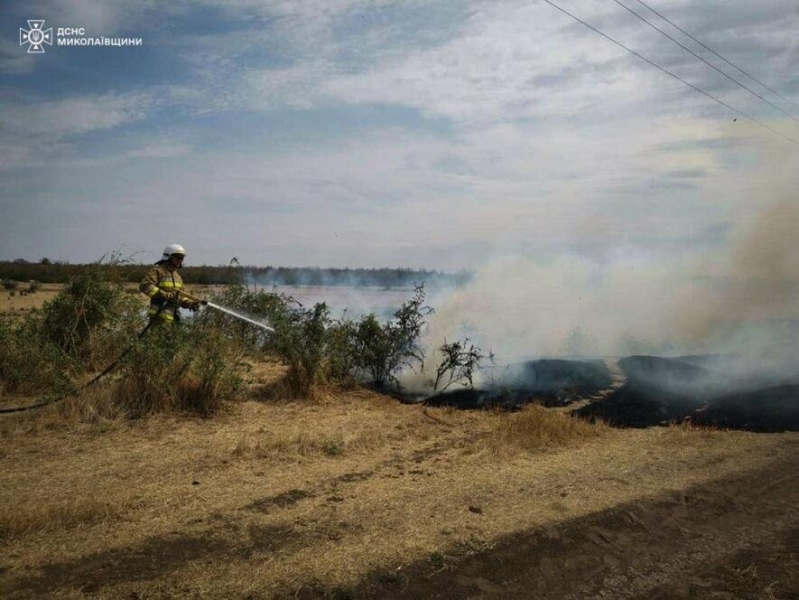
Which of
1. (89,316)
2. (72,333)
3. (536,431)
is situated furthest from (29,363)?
(536,431)

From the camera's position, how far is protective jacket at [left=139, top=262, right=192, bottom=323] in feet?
30.7

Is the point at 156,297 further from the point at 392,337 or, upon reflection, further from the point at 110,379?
the point at 392,337

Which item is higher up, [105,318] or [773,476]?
[105,318]

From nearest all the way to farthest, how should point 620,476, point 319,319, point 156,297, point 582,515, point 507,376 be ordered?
point 582,515 < point 620,476 < point 156,297 < point 319,319 < point 507,376

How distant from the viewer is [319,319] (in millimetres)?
10258

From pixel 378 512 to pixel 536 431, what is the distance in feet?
11.3

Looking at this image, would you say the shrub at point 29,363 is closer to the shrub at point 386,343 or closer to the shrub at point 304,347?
the shrub at point 304,347

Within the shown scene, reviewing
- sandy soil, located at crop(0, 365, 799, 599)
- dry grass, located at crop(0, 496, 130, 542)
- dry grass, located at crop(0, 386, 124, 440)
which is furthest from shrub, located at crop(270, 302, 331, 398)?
dry grass, located at crop(0, 496, 130, 542)

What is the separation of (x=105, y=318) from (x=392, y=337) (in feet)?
17.1

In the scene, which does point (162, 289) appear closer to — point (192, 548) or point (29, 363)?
point (29, 363)

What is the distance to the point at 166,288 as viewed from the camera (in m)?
9.58

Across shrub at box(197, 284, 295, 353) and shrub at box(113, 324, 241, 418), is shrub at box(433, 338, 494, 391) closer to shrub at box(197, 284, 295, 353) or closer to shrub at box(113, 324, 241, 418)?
shrub at box(197, 284, 295, 353)

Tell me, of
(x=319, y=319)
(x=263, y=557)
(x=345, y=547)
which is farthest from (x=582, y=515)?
(x=319, y=319)

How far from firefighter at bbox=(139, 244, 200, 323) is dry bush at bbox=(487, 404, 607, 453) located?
567 cm
